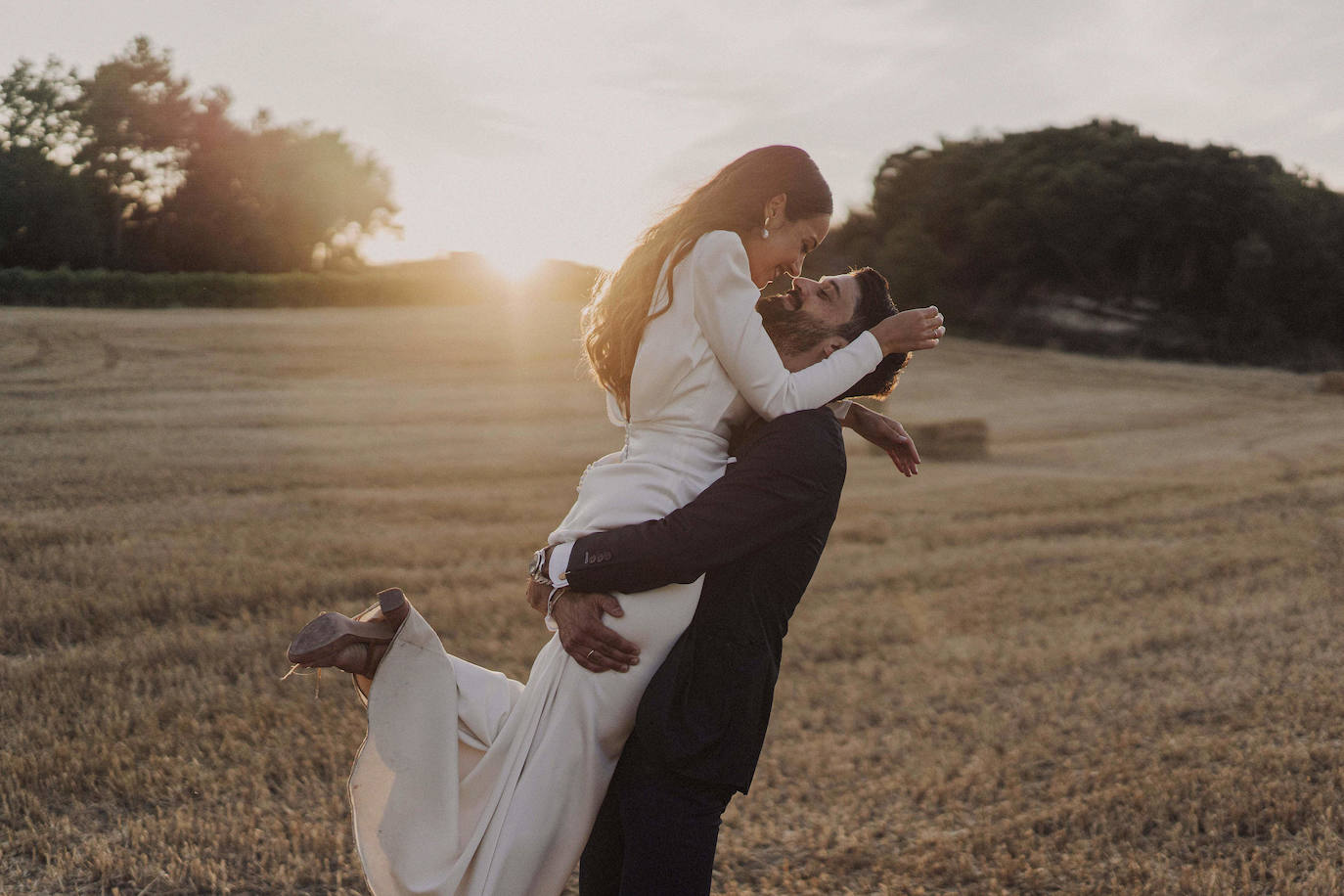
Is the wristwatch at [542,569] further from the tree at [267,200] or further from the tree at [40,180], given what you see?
the tree at [267,200]

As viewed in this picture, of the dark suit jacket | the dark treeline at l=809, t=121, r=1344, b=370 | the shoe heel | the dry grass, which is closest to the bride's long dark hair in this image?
the dark suit jacket

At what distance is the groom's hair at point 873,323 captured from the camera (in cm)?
263

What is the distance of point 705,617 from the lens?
241 cm

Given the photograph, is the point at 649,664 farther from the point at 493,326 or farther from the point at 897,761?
the point at 493,326

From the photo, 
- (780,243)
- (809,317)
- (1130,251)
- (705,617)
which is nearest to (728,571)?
(705,617)

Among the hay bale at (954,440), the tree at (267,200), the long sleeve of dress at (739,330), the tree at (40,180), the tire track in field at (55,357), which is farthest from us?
the tree at (267,200)

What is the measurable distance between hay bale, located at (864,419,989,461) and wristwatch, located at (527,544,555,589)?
16254 millimetres

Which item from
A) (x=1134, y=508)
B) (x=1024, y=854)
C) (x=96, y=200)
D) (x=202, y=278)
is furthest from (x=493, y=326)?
(x=1024, y=854)

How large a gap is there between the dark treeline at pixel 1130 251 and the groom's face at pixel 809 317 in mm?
46629

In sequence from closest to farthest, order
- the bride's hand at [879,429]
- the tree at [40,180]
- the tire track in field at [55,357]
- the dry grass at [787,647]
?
the bride's hand at [879,429] < the dry grass at [787,647] < the tree at [40,180] < the tire track in field at [55,357]

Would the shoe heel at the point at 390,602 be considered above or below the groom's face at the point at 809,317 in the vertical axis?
below

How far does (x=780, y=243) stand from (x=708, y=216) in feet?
0.63

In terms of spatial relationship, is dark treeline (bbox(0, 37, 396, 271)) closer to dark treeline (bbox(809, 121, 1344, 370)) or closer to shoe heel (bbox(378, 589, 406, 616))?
shoe heel (bbox(378, 589, 406, 616))

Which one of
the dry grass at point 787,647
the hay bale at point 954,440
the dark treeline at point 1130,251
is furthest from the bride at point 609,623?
the dark treeline at point 1130,251
